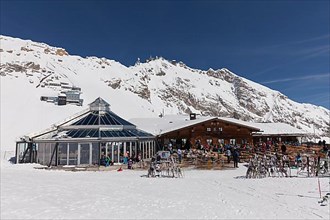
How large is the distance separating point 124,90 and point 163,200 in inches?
3054

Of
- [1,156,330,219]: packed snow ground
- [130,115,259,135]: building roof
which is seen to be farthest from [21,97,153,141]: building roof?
[1,156,330,219]: packed snow ground

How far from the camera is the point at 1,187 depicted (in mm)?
10250

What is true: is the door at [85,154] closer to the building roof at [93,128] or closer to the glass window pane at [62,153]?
the building roof at [93,128]

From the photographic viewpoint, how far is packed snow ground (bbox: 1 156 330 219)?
23.6 feet

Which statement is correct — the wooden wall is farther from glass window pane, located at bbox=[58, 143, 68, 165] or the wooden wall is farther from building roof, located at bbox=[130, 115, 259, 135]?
glass window pane, located at bbox=[58, 143, 68, 165]

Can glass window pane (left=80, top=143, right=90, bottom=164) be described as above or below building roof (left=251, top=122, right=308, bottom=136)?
below

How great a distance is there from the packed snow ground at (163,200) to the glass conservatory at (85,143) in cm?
736

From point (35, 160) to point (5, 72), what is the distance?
46.0m

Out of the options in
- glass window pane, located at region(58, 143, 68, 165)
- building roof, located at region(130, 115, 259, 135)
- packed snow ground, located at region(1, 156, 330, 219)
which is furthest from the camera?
building roof, located at region(130, 115, 259, 135)

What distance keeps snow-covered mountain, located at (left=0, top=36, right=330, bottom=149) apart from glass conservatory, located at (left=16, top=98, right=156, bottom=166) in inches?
625

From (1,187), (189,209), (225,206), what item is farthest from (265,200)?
(1,187)

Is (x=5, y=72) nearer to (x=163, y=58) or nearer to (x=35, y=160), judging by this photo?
(x=35, y=160)

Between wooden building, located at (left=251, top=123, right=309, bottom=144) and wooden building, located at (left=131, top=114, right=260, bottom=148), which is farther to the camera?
wooden building, located at (left=251, top=123, right=309, bottom=144)

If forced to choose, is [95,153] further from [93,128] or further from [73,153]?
[93,128]
